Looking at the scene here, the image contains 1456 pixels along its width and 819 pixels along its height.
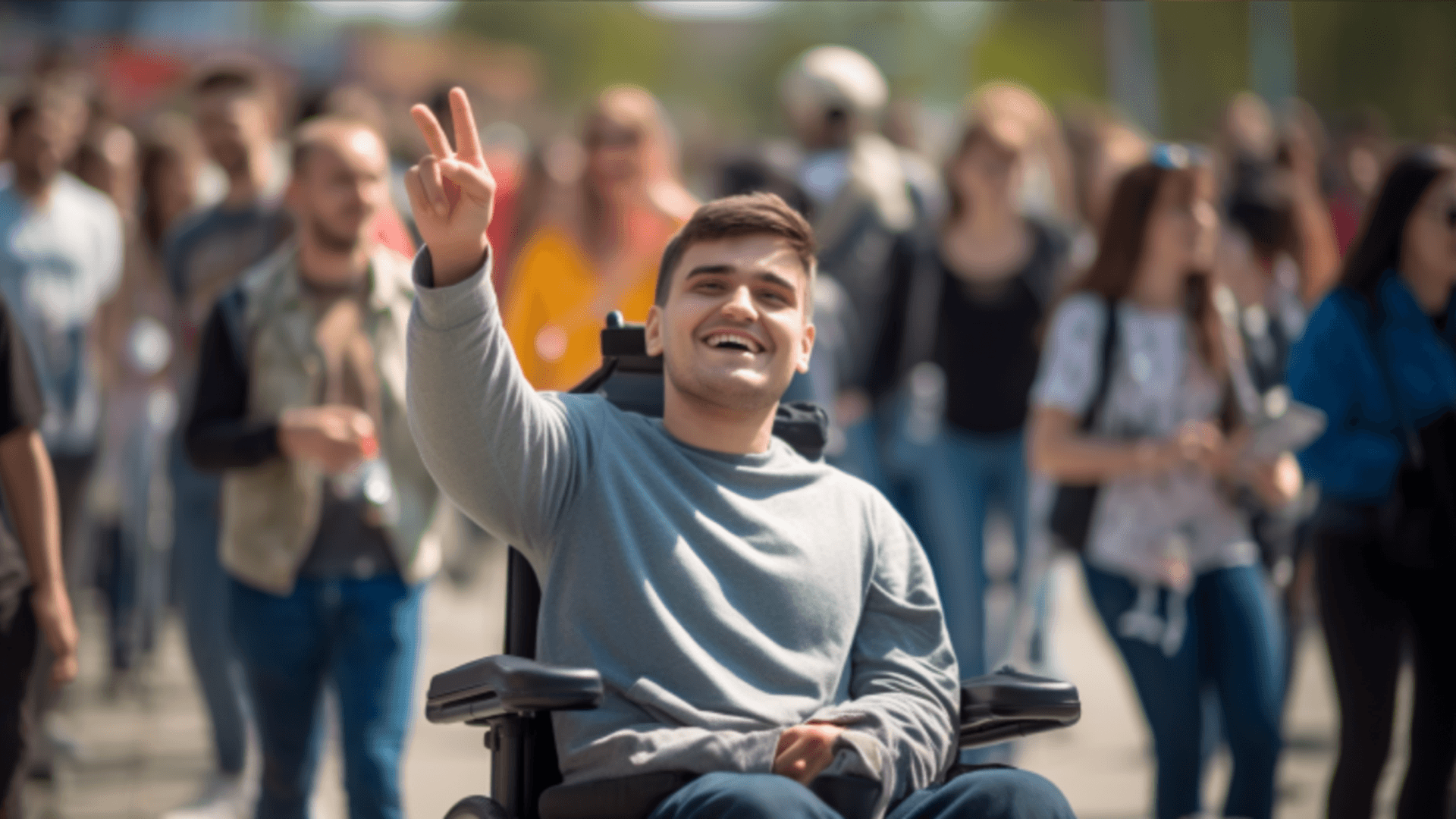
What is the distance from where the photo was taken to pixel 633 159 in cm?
589

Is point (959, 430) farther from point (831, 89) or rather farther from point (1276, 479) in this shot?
point (1276, 479)

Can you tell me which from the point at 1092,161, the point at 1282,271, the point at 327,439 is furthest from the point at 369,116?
the point at 1092,161

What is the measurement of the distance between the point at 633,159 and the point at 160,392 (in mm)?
3058

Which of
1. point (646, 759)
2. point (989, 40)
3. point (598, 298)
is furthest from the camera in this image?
point (989, 40)

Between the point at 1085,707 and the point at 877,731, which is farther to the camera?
the point at 1085,707

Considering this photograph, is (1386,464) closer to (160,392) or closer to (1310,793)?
(1310,793)

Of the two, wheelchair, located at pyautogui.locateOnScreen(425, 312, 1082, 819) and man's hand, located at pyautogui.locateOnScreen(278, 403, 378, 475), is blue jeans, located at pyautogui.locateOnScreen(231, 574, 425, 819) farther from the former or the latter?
wheelchair, located at pyautogui.locateOnScreen(425, 312, 1082, 819)

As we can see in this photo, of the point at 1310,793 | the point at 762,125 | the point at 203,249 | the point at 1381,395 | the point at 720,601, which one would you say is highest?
the point at 762,125

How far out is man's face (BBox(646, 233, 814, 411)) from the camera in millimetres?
3301

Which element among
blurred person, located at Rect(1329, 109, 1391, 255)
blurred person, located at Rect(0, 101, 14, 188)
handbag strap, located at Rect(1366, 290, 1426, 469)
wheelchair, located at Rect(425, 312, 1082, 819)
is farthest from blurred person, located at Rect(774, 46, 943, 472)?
blurred person, located at Rect(0, 101, 14, 188)

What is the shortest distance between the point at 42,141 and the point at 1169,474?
466cm

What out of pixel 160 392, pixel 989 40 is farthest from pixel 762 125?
pixel 160 392

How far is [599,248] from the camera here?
5891 millimetres

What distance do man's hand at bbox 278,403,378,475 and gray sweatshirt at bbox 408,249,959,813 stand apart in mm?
1285
